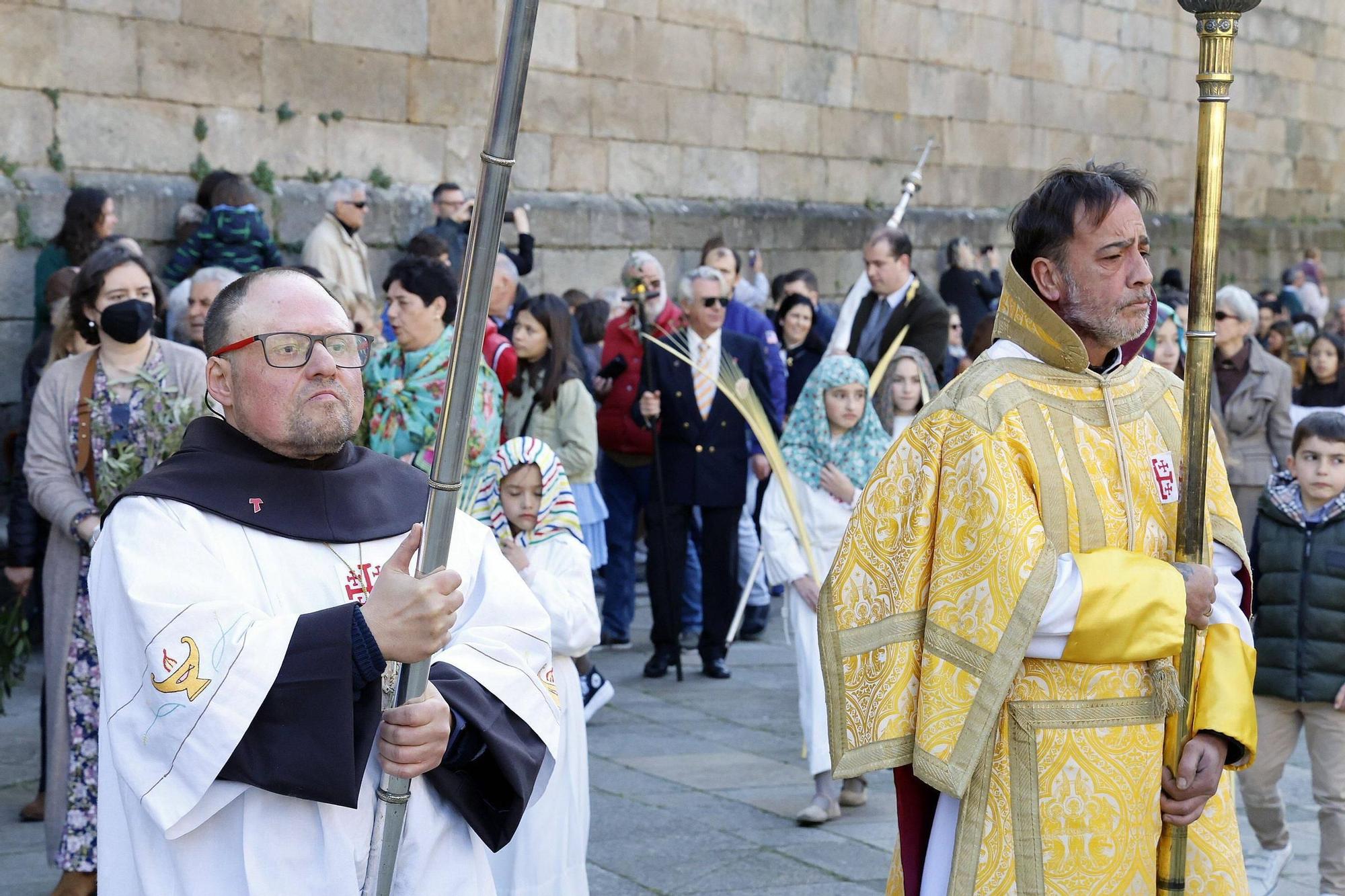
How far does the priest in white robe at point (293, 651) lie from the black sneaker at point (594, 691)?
3528 millimetres

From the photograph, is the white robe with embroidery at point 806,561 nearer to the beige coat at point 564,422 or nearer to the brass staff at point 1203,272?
the beige coat at point 564,422

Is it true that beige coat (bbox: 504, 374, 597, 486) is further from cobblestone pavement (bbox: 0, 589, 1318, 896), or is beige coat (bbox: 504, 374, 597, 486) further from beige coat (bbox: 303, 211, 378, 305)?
beige coat (bbox: 303, 211, 378, 305)

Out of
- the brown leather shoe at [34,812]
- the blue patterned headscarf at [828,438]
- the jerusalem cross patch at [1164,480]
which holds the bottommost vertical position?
the brown leather shoe at [34,812]

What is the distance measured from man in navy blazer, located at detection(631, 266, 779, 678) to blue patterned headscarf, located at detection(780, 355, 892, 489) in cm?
160

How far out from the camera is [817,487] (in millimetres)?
6035

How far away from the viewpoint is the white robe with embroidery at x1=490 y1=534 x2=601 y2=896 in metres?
4.18

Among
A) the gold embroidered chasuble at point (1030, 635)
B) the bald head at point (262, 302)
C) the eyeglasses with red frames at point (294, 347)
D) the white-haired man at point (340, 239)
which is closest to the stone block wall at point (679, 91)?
the white-haired man at point (340, 239)

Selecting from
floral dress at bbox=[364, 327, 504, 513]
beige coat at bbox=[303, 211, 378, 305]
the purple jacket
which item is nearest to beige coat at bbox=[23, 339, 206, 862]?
floral dress at bbox=[364, 327, 504, 513]

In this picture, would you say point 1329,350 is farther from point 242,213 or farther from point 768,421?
point 242,213

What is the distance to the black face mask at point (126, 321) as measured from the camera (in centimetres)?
479

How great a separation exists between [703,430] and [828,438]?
1821mm

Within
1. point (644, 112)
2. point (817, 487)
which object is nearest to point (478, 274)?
point (817, 487)

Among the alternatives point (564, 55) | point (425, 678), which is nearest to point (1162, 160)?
point (564, 55)

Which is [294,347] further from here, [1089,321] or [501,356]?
[501,356]
